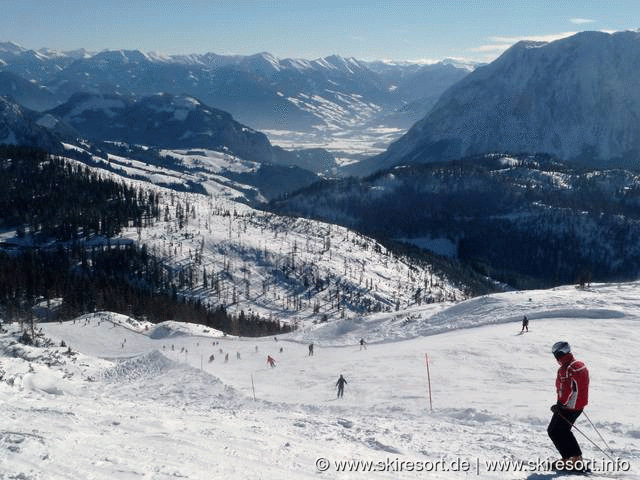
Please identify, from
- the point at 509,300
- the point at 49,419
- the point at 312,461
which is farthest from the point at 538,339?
the point at 49,419

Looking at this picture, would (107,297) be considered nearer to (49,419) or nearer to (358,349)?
(358,349)

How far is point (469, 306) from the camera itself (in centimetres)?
7294

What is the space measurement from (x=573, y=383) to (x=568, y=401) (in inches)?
22.9

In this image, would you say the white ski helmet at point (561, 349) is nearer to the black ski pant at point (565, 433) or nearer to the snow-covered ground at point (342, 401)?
the black ski pant at point (565, 433)

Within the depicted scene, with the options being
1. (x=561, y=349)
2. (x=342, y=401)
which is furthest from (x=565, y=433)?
(x=342, y=401)

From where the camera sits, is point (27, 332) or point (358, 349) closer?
point (358, 349)

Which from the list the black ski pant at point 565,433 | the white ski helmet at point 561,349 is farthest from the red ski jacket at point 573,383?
the black ski pant at point 565,433

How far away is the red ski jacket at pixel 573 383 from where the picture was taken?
56.5ft

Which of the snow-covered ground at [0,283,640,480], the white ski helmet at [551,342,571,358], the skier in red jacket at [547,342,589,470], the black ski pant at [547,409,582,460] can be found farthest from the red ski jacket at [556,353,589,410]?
the snow-covered ground at [0,283,640,480]

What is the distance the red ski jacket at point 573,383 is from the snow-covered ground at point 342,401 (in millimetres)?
2299

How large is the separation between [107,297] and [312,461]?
152073 mm

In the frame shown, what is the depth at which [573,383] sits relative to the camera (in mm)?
17312

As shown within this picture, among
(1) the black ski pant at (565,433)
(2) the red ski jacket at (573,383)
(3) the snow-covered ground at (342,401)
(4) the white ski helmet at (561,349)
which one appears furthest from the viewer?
(3) the snow-covered ground at (342,401)

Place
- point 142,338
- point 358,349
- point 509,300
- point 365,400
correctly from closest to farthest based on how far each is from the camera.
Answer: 1. point 365,400
2. point 358,349
3. point 509,300
4. point 142,338
